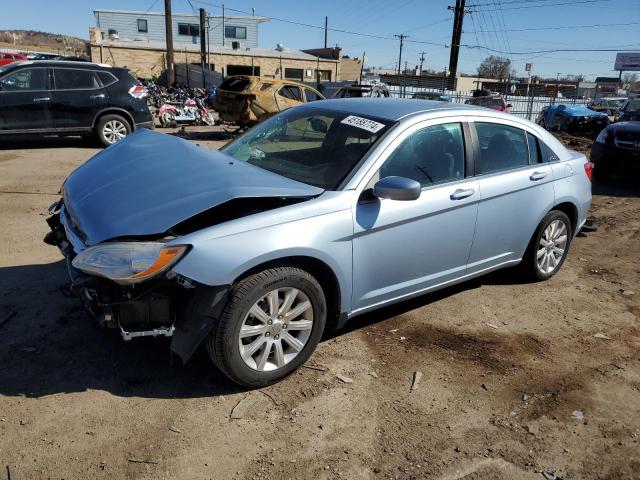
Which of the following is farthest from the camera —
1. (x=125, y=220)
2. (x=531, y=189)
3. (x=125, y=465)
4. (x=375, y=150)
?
(x=531, y=189)

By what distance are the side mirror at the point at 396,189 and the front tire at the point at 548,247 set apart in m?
2.00

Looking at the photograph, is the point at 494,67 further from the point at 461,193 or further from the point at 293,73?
the point at 461,193

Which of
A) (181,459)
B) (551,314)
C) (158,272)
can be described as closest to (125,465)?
(181,459)

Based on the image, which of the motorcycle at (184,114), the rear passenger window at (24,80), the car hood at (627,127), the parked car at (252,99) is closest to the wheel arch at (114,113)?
the rear passenger window at (24,80)

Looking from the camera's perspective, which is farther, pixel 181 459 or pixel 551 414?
pixel 551 414

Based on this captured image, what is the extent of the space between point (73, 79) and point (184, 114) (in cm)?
571

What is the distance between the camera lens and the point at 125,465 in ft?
8.43

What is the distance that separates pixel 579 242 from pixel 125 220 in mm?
5670

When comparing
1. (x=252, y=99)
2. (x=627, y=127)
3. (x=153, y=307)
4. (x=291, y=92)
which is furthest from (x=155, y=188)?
(x=291, y=92)

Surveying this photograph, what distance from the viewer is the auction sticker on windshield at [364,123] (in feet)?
12.2

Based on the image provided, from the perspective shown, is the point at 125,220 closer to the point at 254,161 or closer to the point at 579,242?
the point at 254,161

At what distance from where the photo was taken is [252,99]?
13.5m

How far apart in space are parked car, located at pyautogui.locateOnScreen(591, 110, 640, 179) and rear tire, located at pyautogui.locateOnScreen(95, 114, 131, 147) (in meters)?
9.71

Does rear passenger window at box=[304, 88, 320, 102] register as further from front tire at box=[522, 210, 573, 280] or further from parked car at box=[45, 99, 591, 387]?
parked car at box=[45, 99, 591, 387]
